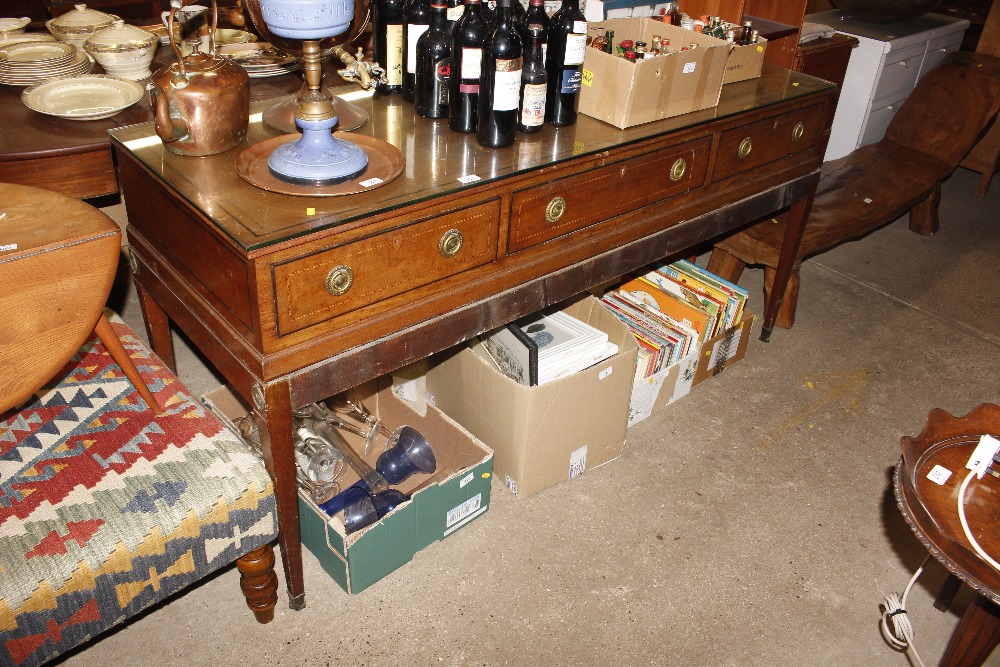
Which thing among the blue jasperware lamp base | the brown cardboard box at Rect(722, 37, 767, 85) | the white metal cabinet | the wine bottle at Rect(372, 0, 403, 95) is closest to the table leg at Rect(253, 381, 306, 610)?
the blue jasperware lamp base

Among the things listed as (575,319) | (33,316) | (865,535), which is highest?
(33,316)

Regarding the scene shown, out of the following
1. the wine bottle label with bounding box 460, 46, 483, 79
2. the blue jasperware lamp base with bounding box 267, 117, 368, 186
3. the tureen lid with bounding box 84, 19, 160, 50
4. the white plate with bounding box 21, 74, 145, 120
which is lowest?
the white plate with bounding box 21, 74, 145, 120

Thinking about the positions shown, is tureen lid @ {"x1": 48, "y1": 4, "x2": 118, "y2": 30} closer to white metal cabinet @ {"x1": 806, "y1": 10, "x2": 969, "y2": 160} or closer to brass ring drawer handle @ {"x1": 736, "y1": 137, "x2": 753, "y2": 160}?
brass ring drawer handle @ {"x1": 736, "y1": 137, "x2": 753, "y2": 160}

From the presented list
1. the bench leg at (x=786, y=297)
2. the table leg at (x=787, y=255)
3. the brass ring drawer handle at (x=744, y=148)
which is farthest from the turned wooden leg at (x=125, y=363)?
the bench leg at (x=786, y=297)

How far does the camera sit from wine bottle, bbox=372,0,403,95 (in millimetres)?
1938

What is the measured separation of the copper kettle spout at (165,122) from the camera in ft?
5.23

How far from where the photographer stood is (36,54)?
88.0 inches

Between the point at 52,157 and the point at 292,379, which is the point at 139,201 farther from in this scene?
the point at 292,379

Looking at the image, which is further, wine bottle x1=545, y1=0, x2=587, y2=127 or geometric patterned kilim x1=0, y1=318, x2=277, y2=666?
wine bottle x1=545, y1=0, x2=587, y2=127

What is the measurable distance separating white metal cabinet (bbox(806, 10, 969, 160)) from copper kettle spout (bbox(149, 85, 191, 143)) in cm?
345

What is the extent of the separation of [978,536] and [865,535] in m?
0.85

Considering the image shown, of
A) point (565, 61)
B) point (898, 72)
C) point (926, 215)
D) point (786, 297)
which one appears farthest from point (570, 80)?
point (898, 72)

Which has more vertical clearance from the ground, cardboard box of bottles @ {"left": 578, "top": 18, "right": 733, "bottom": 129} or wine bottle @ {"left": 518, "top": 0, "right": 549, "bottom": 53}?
wine bottle @ {"left": 518, "top": 0, "right": 549, "bottom": 53}

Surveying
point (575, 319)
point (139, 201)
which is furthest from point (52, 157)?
point (575, 319)
